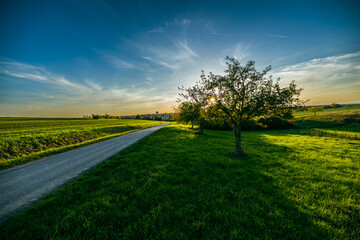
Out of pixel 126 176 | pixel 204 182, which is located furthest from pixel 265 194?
pixel 126 176

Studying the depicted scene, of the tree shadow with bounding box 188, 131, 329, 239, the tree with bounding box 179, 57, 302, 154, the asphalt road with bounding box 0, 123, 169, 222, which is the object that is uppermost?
the tree with bounding box 179, 57, 302, 154

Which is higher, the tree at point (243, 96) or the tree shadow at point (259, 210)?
the tree at point (243, 96)

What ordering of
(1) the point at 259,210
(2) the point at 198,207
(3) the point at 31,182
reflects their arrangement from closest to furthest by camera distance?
1. (1) the point at 259,210
2. (2) the point at 198,207
3. (3) the point at 31,182

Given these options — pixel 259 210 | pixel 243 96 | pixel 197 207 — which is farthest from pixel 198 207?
pixel 243 96

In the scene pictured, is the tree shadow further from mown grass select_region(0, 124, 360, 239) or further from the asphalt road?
the asphalt road

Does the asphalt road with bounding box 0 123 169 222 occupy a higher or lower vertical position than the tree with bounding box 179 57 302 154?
lower

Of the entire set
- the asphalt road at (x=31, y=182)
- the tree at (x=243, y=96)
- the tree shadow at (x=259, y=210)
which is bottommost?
the tree shadow at (x=259, y=210)

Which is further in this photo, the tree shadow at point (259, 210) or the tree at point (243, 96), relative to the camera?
the tree at point (243, 96)

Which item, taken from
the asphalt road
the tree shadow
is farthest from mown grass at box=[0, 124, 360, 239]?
the asphalt road

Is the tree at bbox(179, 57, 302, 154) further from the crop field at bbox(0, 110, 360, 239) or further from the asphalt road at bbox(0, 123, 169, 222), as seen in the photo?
the asphalt road at bbox(0, 123, 169, 222)

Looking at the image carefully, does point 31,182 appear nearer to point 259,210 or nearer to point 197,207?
point 197,207

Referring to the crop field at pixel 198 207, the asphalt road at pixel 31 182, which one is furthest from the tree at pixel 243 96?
the asphalt road at pixel 31 182

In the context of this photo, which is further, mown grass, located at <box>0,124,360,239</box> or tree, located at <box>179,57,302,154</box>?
tree, located at <box>179,57,302,154</box>

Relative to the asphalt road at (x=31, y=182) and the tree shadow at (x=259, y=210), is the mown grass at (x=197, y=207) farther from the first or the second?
the asphalt road at (x=31, y=182)
